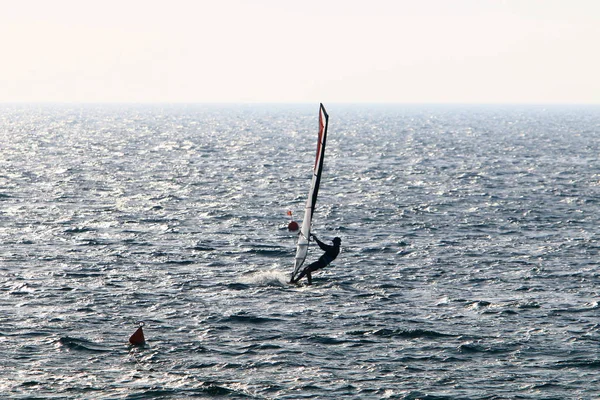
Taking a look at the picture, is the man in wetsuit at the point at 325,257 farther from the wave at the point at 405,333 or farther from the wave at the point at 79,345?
the wave at the point at 79,345

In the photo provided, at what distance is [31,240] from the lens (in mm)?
43781

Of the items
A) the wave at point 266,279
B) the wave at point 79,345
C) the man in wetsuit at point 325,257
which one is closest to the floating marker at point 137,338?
the wave at point 79,345

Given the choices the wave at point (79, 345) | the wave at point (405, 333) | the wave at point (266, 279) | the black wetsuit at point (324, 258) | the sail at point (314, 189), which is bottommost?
the wave at point (79, 345)

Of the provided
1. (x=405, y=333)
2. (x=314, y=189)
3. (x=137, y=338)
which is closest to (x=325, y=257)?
(x=314, y=189)

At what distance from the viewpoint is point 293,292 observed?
113 feet

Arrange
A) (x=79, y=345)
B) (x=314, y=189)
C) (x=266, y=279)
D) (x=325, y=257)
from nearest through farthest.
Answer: (x=79, y=345) → (x=314, y=189) → (x=325, y=257) → (x=266, y=279)

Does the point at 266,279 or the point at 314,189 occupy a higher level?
the point at 314,189

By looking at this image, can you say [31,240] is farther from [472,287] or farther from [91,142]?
[91,142]

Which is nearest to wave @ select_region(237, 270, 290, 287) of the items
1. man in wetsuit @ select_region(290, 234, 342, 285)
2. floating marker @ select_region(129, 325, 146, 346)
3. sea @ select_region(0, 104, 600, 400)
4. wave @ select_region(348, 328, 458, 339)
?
sea @ select_region(0, 104, 600, 400)

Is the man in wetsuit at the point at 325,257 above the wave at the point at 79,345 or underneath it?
above

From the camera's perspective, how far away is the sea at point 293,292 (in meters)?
24.3

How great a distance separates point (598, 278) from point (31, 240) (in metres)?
28.3

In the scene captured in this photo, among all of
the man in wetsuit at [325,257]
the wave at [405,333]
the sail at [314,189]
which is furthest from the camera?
the man in wetsuit at [325,257]

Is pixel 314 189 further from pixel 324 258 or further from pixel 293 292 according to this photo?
pixel 293 292
